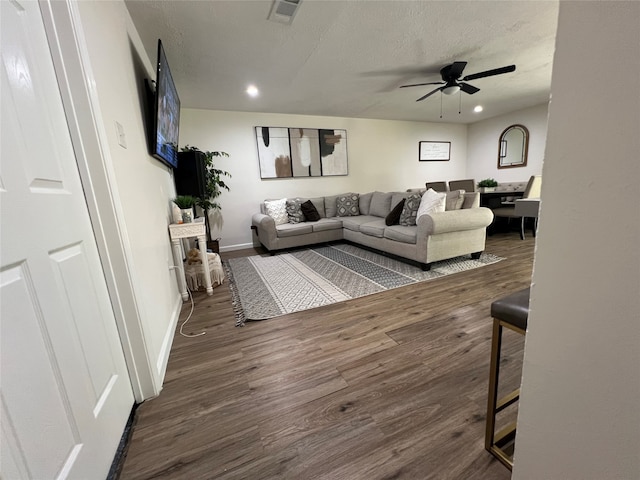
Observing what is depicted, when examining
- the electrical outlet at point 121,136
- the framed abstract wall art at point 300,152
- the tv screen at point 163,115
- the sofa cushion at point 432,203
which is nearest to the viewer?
the electrical outlet at point 121,136

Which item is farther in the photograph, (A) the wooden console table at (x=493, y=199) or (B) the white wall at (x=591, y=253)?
(A) the wooden console table at (x=493, y=199)

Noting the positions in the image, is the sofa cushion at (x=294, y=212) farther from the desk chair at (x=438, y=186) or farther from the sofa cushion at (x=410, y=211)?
the desk chair at (x=438, y=186)

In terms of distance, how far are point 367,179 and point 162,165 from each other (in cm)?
398

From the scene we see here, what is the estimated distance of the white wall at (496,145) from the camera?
501 cm

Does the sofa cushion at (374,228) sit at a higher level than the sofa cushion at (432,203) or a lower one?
lower

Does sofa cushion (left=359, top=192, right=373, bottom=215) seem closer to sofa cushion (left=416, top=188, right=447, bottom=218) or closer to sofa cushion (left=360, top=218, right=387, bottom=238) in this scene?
sofa cushion (left=360, top=218, right=387, bottom=238)

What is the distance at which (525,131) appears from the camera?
17.0 feet

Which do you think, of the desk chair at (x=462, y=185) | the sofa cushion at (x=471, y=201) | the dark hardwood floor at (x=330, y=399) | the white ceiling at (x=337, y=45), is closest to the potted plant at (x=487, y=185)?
the desk chair at (x=462, y=185)

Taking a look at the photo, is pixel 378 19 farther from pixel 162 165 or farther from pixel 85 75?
pixel 162 165

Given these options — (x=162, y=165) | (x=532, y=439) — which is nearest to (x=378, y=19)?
(x=162, y=165)

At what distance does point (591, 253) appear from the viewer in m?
0.45

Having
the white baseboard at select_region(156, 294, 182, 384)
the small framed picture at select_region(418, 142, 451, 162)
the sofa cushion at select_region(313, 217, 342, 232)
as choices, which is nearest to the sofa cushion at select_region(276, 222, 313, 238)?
the sofa cushion at select_region(313, 217, 342, 232)

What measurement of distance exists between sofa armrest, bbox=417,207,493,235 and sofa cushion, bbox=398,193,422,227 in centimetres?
42

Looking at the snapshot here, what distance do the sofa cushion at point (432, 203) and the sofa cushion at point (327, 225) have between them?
141cm
